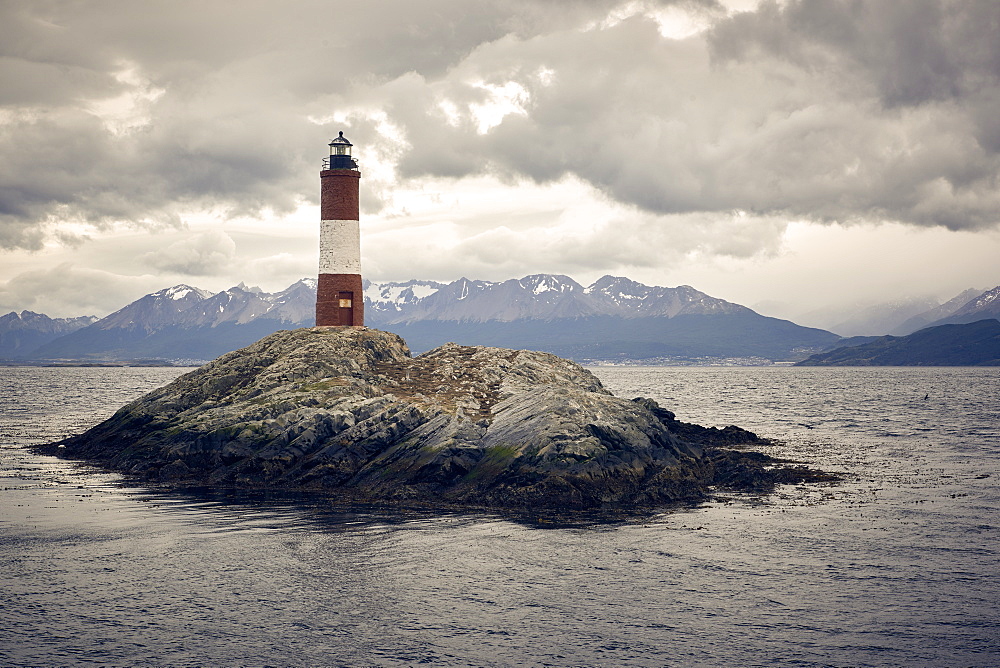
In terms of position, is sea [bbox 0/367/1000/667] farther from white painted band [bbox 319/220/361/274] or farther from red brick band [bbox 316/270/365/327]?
white painted band [bbox 319/220/361/274]

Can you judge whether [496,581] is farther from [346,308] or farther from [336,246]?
[336,246]

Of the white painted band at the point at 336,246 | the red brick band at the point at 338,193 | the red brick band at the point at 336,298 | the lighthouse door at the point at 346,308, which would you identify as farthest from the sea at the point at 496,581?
the red brick band at the point at 338,193

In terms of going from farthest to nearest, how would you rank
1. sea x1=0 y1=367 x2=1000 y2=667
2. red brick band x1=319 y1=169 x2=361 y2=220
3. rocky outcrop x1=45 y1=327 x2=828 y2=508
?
red brick band x1=319 y1=169 x2=361 y2=220, rocky outcrop x1=45 y1=327 x2=828 y2=508, sea x1=0 y1=367 x2=1000 y2=667

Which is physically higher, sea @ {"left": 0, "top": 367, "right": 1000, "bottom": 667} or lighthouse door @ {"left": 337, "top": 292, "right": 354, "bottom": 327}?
lighthouse door @ {"left": 337, "top": 292, "right": 354, "bottom": 327}

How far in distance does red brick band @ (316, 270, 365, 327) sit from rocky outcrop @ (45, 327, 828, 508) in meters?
4.84

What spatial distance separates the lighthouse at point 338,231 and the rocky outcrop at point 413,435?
5391 millimetres

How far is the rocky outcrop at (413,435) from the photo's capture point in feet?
120

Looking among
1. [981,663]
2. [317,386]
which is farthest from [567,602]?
[317,386]

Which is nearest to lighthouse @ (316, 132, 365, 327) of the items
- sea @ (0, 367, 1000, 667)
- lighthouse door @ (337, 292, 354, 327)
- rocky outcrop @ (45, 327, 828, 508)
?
lighthouse door @ (337, 292, 354, 327)

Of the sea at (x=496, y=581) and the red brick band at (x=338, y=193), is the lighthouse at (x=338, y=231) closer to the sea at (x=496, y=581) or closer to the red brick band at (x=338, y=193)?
the red brick band at (x=338, y=193)

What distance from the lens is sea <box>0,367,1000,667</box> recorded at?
18797 millimetres

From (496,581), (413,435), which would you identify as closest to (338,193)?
(413,435)

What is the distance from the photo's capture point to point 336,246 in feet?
203

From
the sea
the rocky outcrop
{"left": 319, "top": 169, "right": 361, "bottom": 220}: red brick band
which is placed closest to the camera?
the sea
